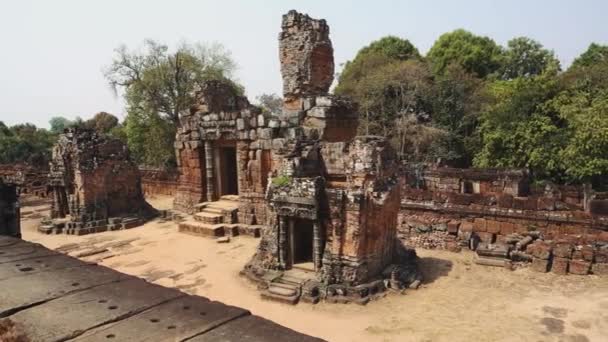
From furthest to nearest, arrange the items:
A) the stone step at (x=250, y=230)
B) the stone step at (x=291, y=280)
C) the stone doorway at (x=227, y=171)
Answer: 1. the stone doorway at (x=227, y=171)
2. the stone step at (x=250, y=230)
3. the stone step at (x=291, y=280)

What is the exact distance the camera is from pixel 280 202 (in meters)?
9.87

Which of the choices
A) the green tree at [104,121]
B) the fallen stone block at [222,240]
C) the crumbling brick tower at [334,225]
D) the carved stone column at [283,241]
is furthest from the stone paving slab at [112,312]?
the green tree at [104,121]

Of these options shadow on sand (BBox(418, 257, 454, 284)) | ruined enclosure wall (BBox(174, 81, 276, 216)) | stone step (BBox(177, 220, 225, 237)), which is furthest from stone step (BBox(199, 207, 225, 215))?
shadow on sand (BBox(418, 257, 454, 284))

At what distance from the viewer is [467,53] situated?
1394 inches

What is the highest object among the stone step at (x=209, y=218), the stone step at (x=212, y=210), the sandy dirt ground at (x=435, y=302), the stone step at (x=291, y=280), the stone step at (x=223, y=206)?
the stone step at (x=223, y=206)

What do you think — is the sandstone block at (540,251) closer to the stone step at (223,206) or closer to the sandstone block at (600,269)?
the sandstone block at (600,269)

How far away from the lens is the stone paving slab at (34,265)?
9.03 ft

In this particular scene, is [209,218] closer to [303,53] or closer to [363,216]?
[303,53]

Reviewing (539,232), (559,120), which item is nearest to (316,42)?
(539,232)

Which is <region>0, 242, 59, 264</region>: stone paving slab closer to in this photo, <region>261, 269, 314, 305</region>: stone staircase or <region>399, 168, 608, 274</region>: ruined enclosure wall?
<region>261, 269, 314, 305</region>: stone staircase

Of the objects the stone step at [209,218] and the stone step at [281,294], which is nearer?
the stone step at [281,294]

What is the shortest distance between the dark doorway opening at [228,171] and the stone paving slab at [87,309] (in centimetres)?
1421

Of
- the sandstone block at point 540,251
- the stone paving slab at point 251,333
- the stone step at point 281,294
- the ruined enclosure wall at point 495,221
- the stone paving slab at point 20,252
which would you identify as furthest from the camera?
the ruined enclosure wall at point 495,221

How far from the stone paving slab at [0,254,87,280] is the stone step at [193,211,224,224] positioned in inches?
467
